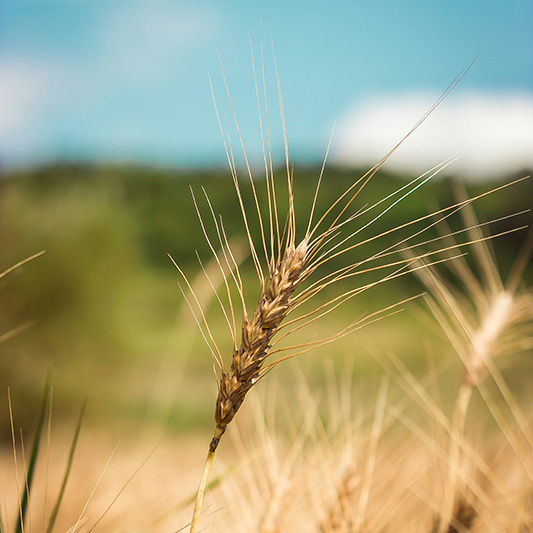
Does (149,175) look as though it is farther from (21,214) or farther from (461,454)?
(461,454)

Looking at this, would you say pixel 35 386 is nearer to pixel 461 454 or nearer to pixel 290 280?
pixel 461 454

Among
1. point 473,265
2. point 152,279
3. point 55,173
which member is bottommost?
point 473,265

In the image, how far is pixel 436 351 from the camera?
18.2ft

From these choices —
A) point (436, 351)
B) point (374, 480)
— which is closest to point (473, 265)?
point (436, 351)

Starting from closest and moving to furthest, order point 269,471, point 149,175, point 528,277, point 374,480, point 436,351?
point 269,471, point 374,480, point 436,351, point 528,277, point 149,175

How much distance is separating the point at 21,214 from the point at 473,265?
493 centimetres

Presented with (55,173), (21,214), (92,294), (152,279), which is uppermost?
(55,173)

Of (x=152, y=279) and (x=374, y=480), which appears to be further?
(x=152, y=279)

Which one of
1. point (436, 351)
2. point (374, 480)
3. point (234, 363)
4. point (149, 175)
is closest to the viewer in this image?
point (234, 363)

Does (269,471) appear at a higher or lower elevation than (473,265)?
higher

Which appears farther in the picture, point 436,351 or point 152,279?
point 152,279

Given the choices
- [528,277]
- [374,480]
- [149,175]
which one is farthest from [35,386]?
[528,277]

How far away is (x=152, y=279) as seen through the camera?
659 centimetres

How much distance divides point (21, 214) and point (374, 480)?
2600 mm
